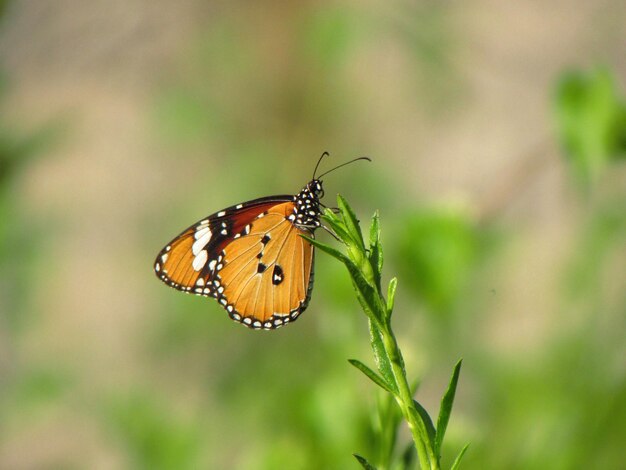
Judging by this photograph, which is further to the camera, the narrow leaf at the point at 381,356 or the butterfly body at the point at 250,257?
the butterfly body at the point at 250,257

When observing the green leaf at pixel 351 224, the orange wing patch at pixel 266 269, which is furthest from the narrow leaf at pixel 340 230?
the orange wing patch at pixel 266 269

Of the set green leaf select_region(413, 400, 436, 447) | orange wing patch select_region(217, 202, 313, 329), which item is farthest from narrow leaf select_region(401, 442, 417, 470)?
orange wing patch select_region(217, 202, 313, 329)

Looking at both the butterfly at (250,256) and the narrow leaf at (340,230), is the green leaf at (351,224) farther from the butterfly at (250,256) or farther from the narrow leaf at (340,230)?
the butterfly at (250,256)

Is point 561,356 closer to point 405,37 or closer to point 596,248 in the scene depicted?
point 596,248

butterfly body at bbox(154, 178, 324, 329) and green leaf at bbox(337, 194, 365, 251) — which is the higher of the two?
butterfly body at bbox(154, 178, 324, 329)

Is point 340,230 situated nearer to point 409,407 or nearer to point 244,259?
point 409,407

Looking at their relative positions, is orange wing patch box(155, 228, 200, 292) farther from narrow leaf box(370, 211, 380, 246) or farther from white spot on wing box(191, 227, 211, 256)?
narrow leaf box(370, 211, 380, 246)

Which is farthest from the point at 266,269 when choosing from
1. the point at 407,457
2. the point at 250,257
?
the point at 407,457
